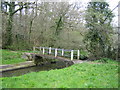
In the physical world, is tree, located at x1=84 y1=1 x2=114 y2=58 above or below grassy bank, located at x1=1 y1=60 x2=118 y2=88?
above

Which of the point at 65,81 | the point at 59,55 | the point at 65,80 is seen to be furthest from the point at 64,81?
the point at 59,55

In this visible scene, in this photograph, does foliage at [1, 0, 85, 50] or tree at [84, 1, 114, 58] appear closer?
tree at [84, 1, 114, 58]

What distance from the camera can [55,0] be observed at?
18.7 meters

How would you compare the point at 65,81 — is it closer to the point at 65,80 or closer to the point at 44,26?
the point at 65,80

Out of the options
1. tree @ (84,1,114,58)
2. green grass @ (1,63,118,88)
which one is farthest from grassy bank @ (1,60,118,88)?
tree @ (84,1,114,58)

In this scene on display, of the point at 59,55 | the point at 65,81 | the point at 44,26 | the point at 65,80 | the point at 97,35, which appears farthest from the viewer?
the point at 44,26

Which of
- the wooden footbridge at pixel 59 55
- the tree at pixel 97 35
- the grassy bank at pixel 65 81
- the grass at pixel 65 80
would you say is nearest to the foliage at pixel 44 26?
the wooden footbridge at pixel 59 55

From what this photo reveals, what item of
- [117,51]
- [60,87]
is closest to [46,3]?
[117,51]

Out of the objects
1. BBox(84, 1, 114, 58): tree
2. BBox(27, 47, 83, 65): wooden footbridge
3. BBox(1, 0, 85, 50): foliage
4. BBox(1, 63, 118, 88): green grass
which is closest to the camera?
BBox(1, 63, 118, 88): green grass

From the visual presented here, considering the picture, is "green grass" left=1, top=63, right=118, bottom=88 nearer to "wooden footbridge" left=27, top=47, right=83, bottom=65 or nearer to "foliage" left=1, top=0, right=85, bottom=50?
"wooden footbridge" left=27, top=47, right=83, bottom=65

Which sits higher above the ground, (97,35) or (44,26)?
(44,26)

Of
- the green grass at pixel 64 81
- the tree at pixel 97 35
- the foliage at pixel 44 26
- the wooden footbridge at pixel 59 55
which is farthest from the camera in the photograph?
the foliage at pixel 44 26

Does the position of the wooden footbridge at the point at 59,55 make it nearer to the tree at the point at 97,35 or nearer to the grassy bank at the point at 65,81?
the tree at the point at 97,35

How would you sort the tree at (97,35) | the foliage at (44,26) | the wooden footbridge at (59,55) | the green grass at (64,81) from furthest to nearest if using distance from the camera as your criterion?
1. the foliage at (44,26)
2. the tree at (97,35)
3. the wooden footbridge at (59,55)
4. the green grass at (64,81)
